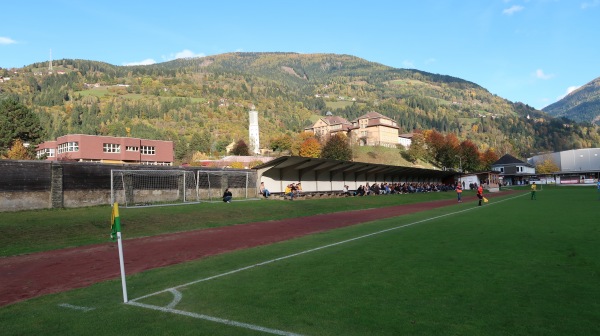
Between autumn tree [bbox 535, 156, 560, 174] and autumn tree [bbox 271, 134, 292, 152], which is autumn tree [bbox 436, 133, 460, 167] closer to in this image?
autumn tree [bbox 535, 156, 560, 174]

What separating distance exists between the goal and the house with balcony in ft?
171

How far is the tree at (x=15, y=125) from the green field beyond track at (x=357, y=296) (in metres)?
68.2

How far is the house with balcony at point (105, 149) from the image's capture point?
76688 mm

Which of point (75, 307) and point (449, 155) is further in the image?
point (449, 155)

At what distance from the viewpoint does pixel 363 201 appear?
34688 mm

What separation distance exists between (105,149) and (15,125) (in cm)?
1830

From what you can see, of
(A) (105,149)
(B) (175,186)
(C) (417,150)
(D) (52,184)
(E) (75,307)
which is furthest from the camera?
(C) (417,150)

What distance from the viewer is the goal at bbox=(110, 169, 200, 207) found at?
75.1 ft

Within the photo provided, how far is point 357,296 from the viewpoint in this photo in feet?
20.4

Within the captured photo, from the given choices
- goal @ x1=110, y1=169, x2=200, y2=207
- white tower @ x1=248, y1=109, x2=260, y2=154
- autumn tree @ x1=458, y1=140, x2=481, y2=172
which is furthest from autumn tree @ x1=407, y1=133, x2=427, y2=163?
goal @ x1=110, y1=169, x2=200, y2=207

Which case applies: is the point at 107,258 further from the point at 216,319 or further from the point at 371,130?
the point at 371,130

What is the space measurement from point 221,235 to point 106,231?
16.0 ft

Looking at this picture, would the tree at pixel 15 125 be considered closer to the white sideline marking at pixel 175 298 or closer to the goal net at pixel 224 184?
the goal net at pixel 224 184

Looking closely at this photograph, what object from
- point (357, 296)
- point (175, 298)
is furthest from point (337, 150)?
point (357, 296)
